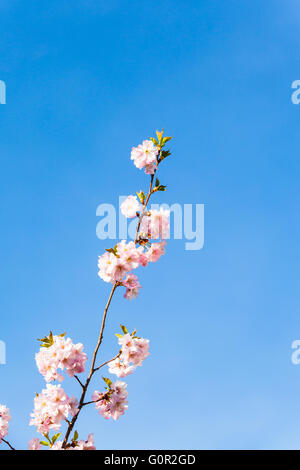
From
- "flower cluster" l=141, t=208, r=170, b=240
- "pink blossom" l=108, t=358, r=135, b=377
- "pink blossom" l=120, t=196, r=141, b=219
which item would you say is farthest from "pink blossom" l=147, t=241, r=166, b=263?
"pink blossom" l=108, t=358, r=135, b=377

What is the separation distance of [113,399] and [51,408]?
2.23 feet

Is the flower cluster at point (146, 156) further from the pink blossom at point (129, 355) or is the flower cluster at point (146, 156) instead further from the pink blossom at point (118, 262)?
the pink blossom at point (129, 355)

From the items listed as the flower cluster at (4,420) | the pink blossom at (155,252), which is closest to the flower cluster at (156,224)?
the pink blossom at (155,252)

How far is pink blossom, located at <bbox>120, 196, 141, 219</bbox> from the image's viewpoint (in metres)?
5.60

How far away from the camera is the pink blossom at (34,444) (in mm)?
4793

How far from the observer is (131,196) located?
18.4ft

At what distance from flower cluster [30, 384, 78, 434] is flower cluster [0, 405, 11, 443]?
21.9 inches

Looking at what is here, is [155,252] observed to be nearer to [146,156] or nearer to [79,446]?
[146,156]

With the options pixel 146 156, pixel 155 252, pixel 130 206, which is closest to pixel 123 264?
pixel 155 252

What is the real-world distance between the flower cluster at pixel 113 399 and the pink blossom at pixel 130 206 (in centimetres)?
204

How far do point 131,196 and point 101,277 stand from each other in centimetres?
115
